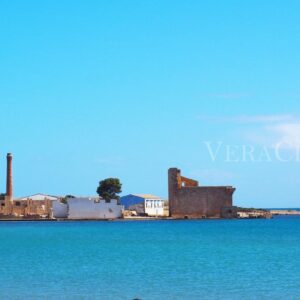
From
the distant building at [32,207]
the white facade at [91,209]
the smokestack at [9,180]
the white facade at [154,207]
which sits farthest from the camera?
the white facade at [154,207]

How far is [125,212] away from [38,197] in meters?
11.3

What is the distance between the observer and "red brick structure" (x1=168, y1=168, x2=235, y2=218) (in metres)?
86.6

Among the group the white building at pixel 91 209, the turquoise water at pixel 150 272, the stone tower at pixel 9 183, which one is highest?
the stone tower at pixel 9 183

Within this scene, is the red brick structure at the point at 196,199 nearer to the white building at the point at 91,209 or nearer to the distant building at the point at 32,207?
the white building at the point at 91,209

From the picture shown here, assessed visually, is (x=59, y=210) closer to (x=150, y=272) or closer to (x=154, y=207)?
(x=154, y=207)

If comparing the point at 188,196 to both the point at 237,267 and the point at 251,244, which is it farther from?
the point at 237,267

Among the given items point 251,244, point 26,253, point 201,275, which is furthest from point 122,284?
point 251,244

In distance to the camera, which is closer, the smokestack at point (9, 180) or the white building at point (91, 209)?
the smokestack at point (9, 180)

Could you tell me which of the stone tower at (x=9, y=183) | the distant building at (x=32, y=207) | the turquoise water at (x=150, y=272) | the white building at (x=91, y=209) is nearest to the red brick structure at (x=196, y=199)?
the white building at (x=91, y=209)

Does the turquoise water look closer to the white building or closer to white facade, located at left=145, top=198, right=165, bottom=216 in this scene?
the white building

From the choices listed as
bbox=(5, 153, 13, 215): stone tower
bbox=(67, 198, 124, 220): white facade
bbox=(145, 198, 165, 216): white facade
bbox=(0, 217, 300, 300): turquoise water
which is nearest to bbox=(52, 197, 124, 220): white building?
bbox=(67, 198, 124, 220): white facade

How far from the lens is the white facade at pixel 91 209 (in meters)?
82.1

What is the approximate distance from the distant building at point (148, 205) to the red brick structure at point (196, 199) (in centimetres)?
493

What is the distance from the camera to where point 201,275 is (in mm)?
23969
